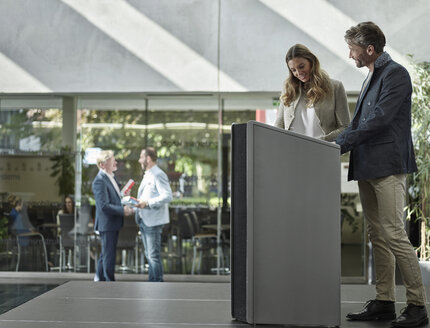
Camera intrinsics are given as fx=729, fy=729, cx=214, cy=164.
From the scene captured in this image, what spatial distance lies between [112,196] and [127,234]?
77 cm

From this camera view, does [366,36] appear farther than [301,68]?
No

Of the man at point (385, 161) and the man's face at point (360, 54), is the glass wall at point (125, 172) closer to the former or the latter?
the man at point (385, 161)

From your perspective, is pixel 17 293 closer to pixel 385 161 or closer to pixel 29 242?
pixel 29 242

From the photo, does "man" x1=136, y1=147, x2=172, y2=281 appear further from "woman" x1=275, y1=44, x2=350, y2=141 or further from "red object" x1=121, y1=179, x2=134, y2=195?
"woman" x1=275, y1=44, x2=350, y2=141

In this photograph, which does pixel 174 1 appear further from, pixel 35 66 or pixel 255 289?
pixel 255 289

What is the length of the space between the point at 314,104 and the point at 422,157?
3.67 metres

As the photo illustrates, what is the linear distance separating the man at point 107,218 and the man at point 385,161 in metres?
4.28

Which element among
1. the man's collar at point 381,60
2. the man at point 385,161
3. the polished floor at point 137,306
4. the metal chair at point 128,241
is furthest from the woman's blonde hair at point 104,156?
the man's collar at point 381,60

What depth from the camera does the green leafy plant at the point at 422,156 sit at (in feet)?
24.3

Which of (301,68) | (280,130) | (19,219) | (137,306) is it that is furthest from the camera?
(19,219)

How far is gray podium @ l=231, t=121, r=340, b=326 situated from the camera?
10.6 ft

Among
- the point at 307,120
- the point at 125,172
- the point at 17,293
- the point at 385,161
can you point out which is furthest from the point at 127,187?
the point at 385,161

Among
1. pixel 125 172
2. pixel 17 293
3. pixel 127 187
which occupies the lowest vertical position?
pixel 17 293

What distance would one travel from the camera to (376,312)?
3.60 m
